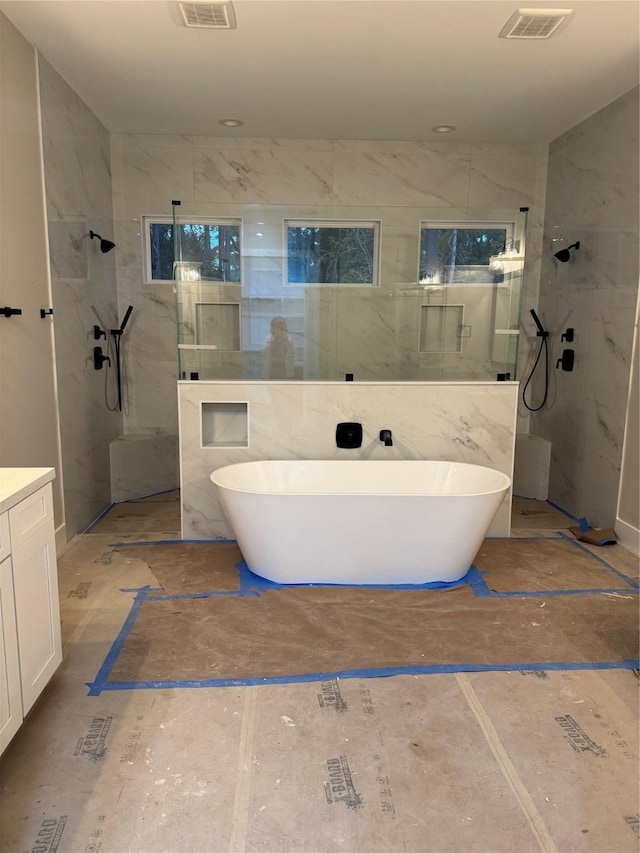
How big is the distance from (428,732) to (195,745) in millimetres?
795

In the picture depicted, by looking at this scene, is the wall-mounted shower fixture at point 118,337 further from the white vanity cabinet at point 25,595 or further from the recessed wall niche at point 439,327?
the white vanity cabinet at point 25,595

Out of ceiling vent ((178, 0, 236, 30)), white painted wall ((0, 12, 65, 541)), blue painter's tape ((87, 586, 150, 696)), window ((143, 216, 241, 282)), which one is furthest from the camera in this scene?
window ((143, 216, 241, 282))

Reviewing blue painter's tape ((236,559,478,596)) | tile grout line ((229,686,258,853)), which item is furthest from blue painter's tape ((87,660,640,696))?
blue painter's tape ((236,559,478,596))

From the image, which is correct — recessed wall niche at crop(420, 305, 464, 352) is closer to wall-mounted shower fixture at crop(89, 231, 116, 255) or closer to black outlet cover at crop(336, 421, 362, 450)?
black outlet cover at crop(336, 421, 362, 450)

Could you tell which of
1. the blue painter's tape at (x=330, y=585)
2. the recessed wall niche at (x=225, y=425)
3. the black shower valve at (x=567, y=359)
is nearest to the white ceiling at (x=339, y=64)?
the black shower valve at (x=567, y=359)

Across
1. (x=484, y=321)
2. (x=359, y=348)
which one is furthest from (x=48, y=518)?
(x=484, y=321)

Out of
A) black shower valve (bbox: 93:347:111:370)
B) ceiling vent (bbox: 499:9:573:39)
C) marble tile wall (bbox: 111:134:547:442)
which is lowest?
black shower valve (bbox: 93:347:111:370)

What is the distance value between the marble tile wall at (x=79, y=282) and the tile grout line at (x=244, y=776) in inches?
80.1

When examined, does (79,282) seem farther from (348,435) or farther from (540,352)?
(540,352)

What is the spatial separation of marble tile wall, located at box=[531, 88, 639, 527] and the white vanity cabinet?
3337mm

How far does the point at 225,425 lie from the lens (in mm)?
3678

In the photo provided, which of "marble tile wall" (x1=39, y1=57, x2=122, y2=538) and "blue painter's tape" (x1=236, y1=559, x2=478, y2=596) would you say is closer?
"blue painter's tape" (x1=236, y1=559, x2=478, y2=596)

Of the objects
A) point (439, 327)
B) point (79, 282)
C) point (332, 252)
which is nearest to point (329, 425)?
point (439, 327)

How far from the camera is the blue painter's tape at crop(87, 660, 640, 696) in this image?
85.3 inches
